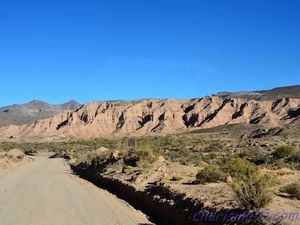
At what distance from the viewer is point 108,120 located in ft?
543

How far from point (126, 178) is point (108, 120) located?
455ft

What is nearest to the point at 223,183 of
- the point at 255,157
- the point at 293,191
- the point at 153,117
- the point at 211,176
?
the point at 211,176

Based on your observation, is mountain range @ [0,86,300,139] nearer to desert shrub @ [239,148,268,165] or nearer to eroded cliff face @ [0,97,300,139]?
eroded cliff face @ [0,97,300,139]

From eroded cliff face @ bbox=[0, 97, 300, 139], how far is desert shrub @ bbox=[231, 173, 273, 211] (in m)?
112

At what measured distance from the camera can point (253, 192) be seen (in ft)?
43.2

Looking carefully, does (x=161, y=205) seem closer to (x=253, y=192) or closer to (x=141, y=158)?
(x=253, y=192)

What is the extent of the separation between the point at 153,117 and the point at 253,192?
144 meters

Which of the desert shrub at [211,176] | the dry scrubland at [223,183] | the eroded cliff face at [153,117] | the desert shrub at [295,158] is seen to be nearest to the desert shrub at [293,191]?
the dry scrubland at [223,183]

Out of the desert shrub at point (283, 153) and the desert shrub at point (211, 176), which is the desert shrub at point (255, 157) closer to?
the desert shrub at point (283, 153)

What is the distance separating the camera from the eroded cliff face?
5463 inches

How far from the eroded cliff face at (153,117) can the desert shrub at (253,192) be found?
369 ft

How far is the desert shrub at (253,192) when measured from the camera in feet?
42.4

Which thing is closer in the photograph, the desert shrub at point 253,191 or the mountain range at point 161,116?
the desert shrub at point 253,191

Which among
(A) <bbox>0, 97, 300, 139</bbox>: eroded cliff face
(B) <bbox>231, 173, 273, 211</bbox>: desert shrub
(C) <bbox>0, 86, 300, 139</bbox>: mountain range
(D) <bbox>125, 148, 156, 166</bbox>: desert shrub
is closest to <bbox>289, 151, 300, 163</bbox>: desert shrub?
(D) <bbox>125, 148, 156, 166</bbox>: desert shrub
